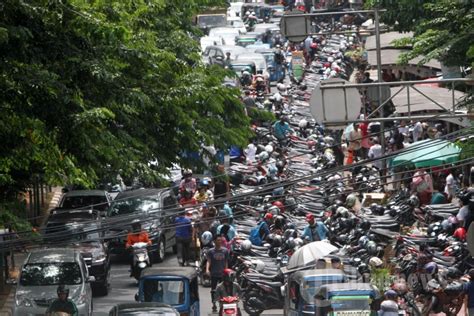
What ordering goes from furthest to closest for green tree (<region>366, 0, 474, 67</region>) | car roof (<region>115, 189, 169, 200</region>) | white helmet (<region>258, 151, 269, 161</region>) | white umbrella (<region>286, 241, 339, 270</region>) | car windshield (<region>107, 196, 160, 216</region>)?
white helmet (<region>258, 151, 269, 161</region>), car roof (<region>115, 189, 169, 200</region>), car windshield (<region>107, 196, 160, 216</region>), white umbrella (<region>286, 241, 339, 270</region>), green tree (<region>366, 0, 474, 67</region>)

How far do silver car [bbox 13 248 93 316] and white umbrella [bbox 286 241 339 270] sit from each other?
406cm

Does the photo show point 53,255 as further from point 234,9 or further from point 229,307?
point 234,9

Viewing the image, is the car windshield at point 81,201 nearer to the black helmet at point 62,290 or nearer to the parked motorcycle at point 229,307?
the black helmet at point 62,290

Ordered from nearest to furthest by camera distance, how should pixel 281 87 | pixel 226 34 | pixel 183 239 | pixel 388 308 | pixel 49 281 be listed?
pixel 388 308
pixel 49 281
pixel 183 239
pixel 281 87
pixel 226 34

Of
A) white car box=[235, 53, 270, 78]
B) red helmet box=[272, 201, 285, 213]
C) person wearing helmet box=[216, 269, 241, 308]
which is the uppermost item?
white car box=[235, 53, 270, 78]

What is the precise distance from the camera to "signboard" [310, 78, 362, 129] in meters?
27.8

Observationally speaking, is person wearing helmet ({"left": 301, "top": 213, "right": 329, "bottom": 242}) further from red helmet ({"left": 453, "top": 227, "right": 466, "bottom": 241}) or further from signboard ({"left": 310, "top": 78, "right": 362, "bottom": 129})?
signboard ({"left": 310, "top": 78, "right": 362, "bottom": 129})

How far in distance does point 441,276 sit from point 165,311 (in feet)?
18.6

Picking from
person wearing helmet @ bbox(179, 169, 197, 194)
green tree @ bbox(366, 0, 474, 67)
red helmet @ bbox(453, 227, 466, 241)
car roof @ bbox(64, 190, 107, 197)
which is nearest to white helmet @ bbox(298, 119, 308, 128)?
person wearing helmet @ bbox(179, 169, 197, 194)

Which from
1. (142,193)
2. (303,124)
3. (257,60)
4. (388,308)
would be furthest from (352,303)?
(257,60)

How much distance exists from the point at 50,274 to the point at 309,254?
5.10 meters

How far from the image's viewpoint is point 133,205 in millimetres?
38625

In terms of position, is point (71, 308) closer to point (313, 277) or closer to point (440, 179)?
point (313, 277)

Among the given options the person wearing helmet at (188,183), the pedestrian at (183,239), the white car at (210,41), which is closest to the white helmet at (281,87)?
the white car at (210,41)
